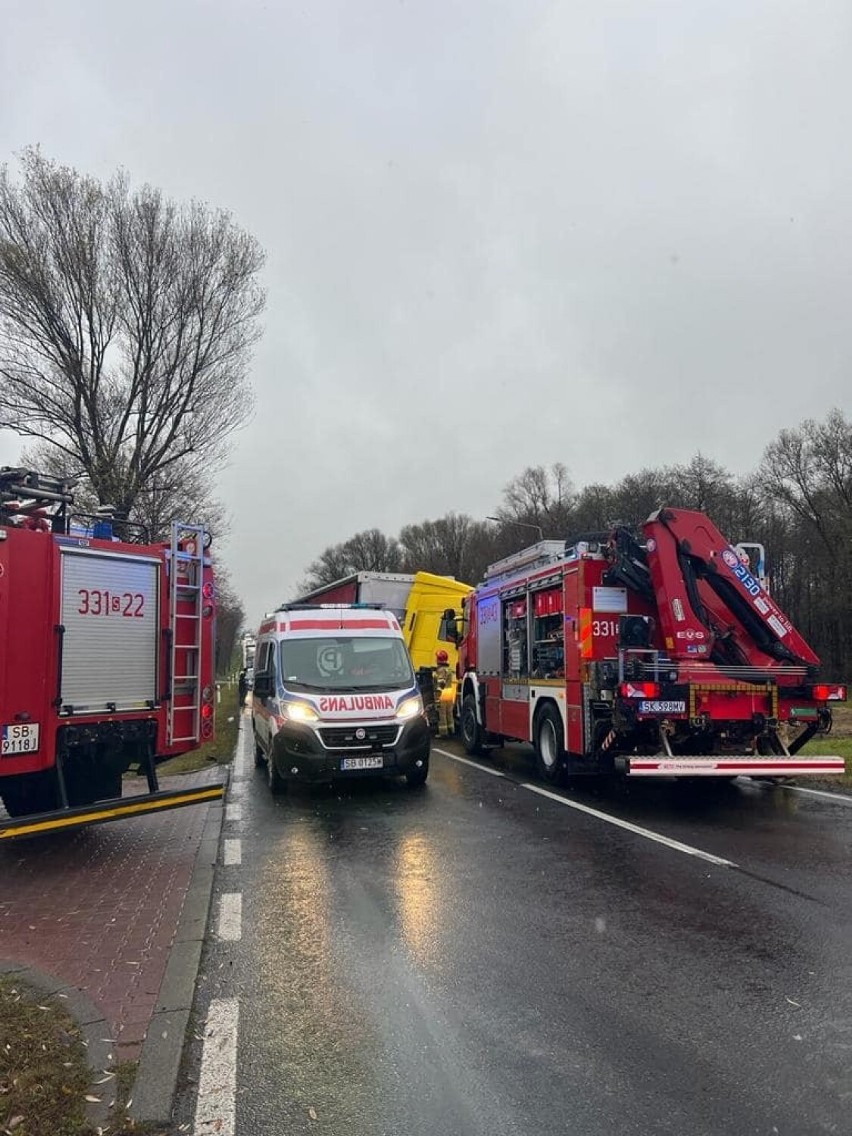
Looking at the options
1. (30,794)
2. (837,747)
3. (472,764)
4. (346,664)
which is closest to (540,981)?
(30,794)

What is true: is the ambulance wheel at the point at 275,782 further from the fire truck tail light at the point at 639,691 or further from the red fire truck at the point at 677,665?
the fire truck tail light at the point at 639,691

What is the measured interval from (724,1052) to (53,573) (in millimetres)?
5983

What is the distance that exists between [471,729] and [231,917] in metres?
9.23

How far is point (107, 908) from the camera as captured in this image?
5.77m

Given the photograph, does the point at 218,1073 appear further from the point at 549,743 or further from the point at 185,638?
the point at 549,743

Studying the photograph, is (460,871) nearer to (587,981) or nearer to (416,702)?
(587,981)

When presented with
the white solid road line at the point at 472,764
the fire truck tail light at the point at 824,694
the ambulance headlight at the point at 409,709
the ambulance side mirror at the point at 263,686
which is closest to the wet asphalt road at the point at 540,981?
the fire truck tail light at the point at 824,694

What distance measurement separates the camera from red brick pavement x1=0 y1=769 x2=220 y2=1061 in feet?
14.3

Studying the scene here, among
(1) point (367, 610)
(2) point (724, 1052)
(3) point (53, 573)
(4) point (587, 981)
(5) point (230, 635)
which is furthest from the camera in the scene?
(5) point (230, 635)

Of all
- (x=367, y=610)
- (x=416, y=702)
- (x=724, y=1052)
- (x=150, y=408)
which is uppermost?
(x=150, y=408)

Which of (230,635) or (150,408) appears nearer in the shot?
(150,408)

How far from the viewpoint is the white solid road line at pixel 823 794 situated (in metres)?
9.39

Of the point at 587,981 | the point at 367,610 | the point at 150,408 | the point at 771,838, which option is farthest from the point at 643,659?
the point at 150,408

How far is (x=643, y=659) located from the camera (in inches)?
355
